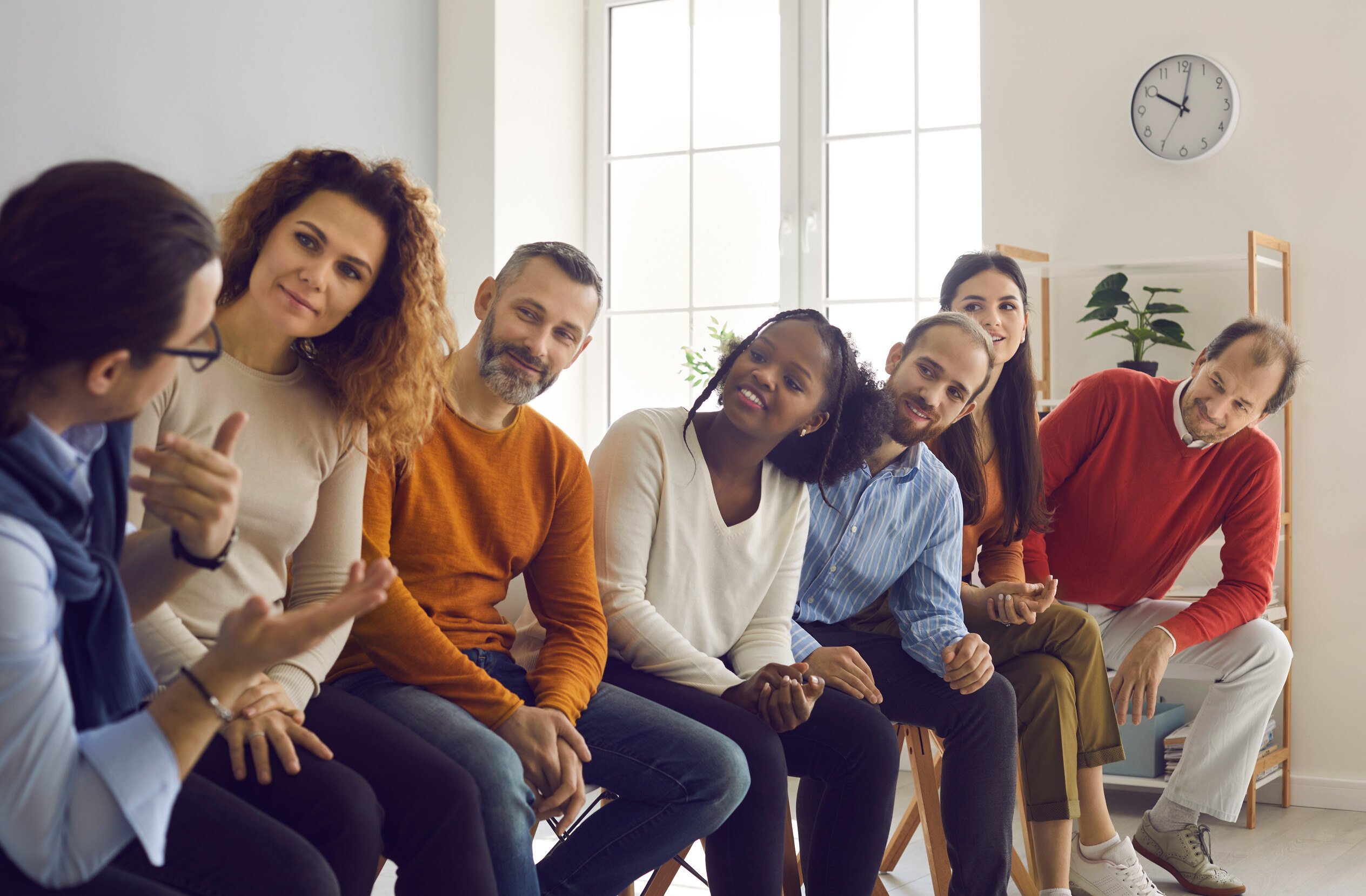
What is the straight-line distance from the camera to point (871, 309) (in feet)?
12.6

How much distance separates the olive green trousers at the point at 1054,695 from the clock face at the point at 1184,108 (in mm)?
1718

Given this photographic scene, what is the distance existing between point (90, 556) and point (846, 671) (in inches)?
49.7

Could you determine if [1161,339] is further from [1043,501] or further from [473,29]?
[473,29]

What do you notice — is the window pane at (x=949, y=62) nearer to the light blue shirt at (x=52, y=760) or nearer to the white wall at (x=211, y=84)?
the white wall at (x=211, y=84)

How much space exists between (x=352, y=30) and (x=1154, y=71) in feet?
7.72

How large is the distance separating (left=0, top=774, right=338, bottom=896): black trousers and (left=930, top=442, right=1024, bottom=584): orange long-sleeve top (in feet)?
5.36

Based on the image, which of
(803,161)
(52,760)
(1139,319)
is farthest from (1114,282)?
(52,760)

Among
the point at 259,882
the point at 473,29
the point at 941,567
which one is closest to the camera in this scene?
the point at 259,882

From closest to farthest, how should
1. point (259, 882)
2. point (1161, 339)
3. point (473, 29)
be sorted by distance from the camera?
point (259, 882) → point (1161, 339) → point (473, 29)

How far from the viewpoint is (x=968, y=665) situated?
197 cm

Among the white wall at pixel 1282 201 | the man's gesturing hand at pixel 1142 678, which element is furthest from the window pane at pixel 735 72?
the man's gesturing hand at pixel 1142 678

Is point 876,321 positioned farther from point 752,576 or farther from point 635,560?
point 635,560

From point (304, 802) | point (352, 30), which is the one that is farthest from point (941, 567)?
point (352, 30)

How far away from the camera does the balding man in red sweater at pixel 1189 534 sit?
2541mm
